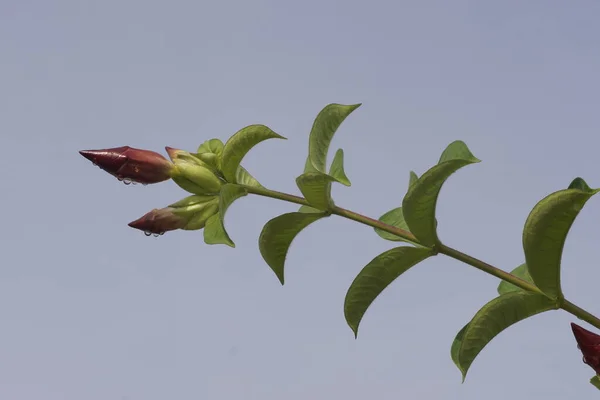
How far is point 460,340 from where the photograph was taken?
6.54ft

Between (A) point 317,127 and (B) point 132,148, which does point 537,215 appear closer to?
(A) point 317,127

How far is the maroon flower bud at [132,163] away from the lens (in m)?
1.81

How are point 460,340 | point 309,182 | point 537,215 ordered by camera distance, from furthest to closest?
point 460,340, point 309,182, point 537,215

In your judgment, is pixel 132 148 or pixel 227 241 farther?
pixel 227 241

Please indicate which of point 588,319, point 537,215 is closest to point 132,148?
point 537,215

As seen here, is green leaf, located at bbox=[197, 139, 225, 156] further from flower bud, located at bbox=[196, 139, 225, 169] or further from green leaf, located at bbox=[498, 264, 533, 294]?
green leaf, located at bbox=[498, 264, 533, 294]

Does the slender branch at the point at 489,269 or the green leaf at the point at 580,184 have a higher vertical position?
the green leaf at the point at 580,184

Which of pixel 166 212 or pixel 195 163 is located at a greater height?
pixel 195 163

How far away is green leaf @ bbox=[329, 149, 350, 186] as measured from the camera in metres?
2.06

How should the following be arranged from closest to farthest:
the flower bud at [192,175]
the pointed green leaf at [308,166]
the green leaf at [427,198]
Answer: the green leaf at [427,198] < the flower bud at [192,175] < the pointed green leaf at [308,166]

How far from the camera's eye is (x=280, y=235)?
1929 mm

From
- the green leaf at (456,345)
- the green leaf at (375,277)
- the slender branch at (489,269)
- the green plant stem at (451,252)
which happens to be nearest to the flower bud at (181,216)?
the green plant stem at (451,252)

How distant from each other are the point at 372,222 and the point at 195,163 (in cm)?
46

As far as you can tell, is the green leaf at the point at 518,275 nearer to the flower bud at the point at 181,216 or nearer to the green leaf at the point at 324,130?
the green leaf at the point at 324,130
